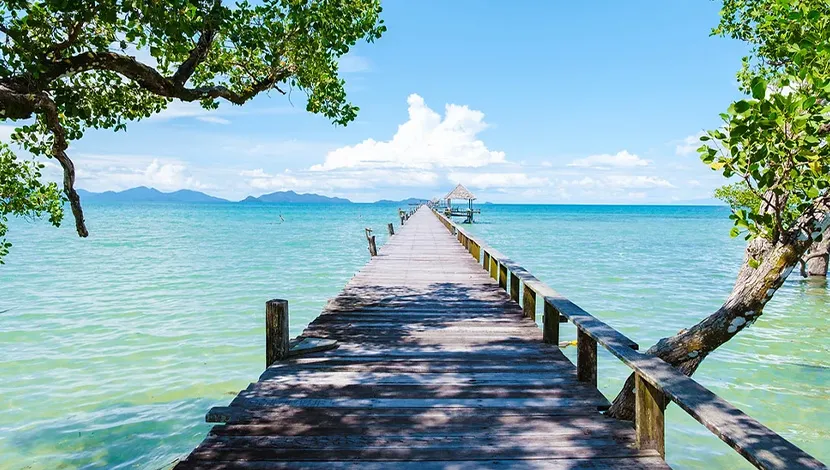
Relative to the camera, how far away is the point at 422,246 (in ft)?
62.7

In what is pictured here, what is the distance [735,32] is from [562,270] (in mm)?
14575

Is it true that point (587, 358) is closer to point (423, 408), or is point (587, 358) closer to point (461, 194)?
point (423, 408)

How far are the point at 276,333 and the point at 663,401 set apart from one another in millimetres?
3847

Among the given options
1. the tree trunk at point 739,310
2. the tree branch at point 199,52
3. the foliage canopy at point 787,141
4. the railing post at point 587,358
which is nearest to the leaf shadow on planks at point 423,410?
the railing post at point 587,358

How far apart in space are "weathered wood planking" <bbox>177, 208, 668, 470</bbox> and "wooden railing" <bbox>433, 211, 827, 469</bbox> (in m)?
0.19

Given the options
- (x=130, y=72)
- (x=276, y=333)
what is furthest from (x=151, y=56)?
(x=276, y=333)

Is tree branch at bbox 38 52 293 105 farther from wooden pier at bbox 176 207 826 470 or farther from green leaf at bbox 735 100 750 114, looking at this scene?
green leaf at bbox 735 100 750 114

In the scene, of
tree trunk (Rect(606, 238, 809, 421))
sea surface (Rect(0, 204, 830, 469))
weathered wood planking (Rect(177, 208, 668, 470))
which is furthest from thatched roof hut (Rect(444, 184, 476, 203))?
tree trunk (Rect(606, 238, 809, 421))

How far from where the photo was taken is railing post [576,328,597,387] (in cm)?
491

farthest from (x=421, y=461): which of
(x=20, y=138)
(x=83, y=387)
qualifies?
(x=83, y=387)

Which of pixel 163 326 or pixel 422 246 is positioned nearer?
pixel 163 326

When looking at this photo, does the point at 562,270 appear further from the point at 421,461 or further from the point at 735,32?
the point at 421,461

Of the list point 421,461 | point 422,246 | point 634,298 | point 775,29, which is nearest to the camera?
point 421,461

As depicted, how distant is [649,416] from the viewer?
3.60 meters
